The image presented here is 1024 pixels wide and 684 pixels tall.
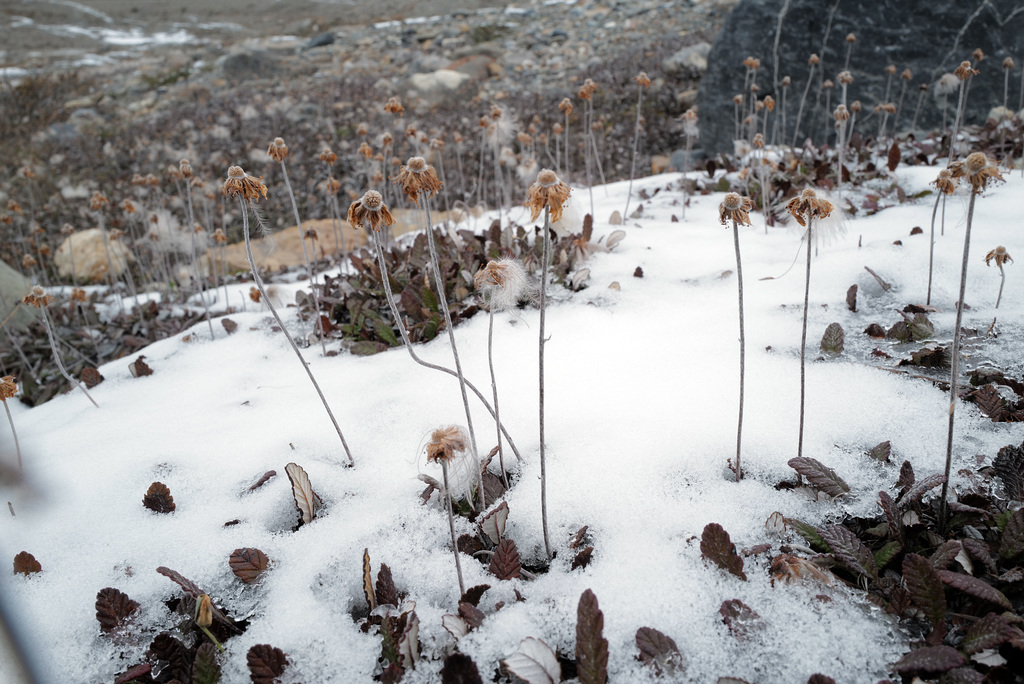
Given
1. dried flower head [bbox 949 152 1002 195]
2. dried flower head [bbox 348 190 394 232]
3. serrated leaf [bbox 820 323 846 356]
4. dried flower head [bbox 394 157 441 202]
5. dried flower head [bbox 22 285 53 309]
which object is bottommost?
serrated leaf [bbox 820 323 846 356]

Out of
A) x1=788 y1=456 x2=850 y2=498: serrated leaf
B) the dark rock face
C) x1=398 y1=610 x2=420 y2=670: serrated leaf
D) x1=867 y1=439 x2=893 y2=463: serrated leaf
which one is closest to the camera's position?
x1=398 y1=610 x2=420 y2=670: serrated leaf

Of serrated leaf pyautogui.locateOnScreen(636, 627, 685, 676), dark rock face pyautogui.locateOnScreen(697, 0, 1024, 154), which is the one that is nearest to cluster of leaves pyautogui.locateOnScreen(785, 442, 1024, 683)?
serrated leaf pyautogui.locateOnScreen(636, 627, 685, 676)

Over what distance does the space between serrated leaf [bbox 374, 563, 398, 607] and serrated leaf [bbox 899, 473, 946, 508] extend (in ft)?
5.39

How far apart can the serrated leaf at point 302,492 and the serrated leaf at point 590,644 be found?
3.68 feet

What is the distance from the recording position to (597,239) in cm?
472

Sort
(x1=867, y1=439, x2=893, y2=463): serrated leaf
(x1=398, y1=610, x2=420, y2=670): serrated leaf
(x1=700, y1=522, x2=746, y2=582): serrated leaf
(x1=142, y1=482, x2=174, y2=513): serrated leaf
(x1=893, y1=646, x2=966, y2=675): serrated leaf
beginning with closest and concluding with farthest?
(x1=893, y1=646, x2=966, y2=675): serrated leaf
(x1=398, y1=610, x2=420, y2=670): serrated leaf
(x1=700, y1=522, x2=746, y2=582): serrated leaf
(x1=867, y1=439, x2=893, y2=463): serrated leaf
(x1=142, y1=482, x2=174, y2=513): serrated leaf

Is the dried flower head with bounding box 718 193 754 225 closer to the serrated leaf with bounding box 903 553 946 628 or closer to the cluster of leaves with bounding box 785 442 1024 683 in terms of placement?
the cluster of leaves with bounding box 785 442 1024 683

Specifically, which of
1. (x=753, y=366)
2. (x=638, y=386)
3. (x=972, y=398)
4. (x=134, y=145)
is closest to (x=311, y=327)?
(x=638, y=386)

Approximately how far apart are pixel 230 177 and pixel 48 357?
14.6ft

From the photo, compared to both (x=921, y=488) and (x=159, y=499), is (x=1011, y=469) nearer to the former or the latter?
(x=921, y=488)

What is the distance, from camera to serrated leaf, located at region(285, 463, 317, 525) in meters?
2.26

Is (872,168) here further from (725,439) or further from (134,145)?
(134,145)

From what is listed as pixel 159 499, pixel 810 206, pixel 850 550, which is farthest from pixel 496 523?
pixel 810 206

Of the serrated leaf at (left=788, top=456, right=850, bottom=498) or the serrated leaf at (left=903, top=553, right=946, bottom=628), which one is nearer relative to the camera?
the serrated leaf at (left=903, top=553, right=946, bottom=628)
